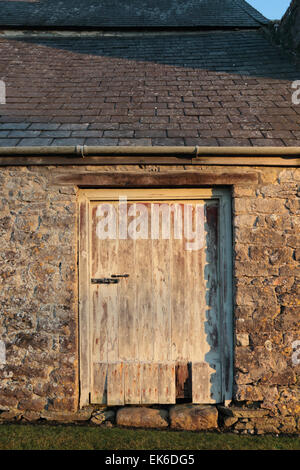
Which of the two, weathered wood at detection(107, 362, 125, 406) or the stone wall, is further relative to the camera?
weathered wood at detection(107, 362, 125, 406)

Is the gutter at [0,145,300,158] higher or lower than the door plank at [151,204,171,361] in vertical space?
higher

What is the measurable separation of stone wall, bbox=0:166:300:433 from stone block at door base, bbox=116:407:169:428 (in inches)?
14.0

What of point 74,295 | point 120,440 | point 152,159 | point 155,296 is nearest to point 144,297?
point 155,296

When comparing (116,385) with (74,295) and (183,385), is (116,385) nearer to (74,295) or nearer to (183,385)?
(183,385)

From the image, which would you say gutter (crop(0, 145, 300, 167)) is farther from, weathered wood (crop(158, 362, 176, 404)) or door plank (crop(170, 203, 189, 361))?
weathered wood (crop(158, 362, 176, 404))

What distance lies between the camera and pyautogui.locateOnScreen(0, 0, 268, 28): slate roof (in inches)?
274

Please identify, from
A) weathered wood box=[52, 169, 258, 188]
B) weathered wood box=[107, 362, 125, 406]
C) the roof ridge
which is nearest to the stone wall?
weathered wood box=[52, 169, 258, 188]

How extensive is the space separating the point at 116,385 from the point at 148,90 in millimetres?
3679

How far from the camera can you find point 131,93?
4703mm

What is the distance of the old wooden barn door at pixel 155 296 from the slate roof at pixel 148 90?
737 mm

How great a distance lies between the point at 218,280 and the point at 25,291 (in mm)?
2059

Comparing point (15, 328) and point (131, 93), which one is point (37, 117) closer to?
point (131, 93)

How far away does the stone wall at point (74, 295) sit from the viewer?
3.64 metres

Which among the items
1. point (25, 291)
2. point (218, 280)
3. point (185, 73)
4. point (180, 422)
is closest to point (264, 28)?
point (185, 73)
